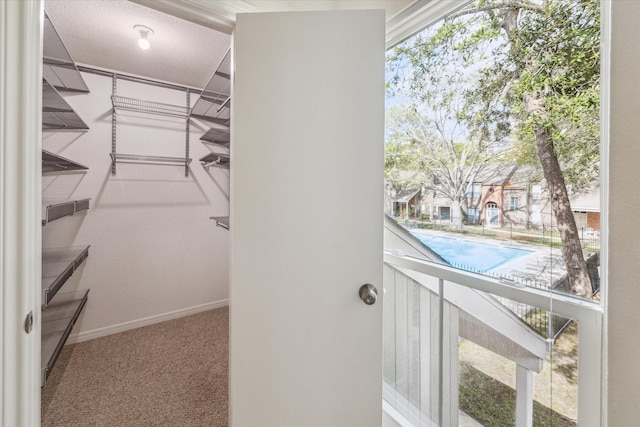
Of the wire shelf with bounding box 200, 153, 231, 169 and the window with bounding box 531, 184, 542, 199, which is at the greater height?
the wire shelf with bounding box 200, 153, 231, 169

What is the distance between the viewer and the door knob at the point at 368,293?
108 centimetres

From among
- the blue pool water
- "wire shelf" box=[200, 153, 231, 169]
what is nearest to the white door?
the blue pool water

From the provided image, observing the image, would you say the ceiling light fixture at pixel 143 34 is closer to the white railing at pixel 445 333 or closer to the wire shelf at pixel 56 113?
the wire shelf at pixel 56 113

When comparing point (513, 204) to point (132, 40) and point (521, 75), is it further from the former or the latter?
point (132, 40)

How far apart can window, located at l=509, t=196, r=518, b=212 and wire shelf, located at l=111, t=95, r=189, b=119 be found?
113 inches

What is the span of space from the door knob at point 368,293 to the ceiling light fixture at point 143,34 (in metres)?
2.15

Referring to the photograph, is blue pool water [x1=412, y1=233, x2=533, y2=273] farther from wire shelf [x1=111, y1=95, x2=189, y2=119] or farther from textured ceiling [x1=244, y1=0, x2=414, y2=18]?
wire shelf [x1=111, y1=95, x2=189, y2=119]

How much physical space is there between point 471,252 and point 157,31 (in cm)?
233

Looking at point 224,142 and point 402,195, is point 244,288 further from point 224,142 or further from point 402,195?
point 224,142

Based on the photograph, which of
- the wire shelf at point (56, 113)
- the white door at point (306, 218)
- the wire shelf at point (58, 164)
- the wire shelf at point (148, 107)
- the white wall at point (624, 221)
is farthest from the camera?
the wire shelf at point (148, 107)

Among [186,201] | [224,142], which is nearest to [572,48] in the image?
[224,142]

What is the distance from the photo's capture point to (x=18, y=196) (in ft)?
2.50

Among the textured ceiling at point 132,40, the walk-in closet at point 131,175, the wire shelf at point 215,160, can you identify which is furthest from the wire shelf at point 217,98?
the wire shelf at point 215,160

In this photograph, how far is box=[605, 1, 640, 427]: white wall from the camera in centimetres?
57
